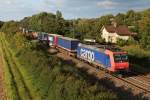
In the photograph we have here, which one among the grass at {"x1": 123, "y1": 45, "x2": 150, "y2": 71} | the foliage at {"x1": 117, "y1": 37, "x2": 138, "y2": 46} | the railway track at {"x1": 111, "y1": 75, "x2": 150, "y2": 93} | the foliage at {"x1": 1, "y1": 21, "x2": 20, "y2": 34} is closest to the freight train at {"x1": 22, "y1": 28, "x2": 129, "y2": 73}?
the railway track at {"x1": 111, "y1": 75, "x2": 150, "y2": 93}

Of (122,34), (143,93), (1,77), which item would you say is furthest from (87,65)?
(122,34)

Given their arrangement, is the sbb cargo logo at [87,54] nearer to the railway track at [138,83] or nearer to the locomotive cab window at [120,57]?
the locomotive cab window at [120,57]

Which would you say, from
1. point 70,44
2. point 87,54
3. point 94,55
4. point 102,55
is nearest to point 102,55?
point 102,55

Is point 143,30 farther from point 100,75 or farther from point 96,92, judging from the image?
point 96,92

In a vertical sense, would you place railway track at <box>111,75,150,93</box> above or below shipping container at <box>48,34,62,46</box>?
below

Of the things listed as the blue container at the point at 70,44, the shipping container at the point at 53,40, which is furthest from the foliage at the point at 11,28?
the blue container at the point at 70,44

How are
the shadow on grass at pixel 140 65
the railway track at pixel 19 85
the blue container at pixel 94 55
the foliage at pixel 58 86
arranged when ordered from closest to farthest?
the foliage at pixel 58 86, the railway track at pixel 19 85, the blue container at pixel 94 55, the shadow on grass at pixel 140 65

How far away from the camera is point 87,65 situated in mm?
39250

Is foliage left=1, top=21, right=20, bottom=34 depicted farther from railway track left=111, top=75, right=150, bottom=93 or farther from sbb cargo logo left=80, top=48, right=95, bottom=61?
railway track left=111, top=75, right=150, bottom=93

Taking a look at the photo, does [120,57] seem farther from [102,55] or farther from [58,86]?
[58,86]

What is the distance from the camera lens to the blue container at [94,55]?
32969 millimetres

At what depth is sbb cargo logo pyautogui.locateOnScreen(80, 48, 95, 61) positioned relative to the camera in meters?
37.7

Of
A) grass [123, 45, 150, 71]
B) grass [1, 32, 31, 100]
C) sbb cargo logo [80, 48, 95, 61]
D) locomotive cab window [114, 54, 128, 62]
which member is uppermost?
locomotive cab window [114, 54, 128, 62]

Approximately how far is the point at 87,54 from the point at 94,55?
11.0ft
